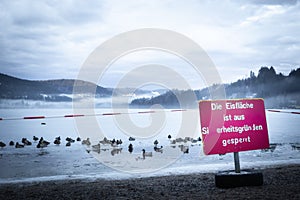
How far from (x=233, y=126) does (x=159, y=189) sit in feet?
7.19

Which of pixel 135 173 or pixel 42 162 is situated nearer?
pixel 135 173

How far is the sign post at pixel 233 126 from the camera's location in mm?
7000

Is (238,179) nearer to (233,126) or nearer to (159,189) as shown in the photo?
(233,126)

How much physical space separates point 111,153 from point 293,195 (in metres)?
10.4

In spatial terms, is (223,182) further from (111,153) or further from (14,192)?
(111,153)

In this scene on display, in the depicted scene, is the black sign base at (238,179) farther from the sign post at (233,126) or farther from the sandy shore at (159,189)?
the sign post at (233,126)

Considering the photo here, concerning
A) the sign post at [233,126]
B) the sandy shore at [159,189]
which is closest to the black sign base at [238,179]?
the sandy shore at [159,189]

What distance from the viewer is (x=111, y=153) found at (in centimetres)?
1527

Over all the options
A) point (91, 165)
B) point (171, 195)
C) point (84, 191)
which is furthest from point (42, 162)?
point (171, 195)

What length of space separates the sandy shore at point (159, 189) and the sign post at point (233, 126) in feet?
2.78

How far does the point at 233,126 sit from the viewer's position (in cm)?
717

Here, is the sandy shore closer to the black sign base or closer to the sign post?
the black sign base

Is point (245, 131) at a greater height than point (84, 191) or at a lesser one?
greater

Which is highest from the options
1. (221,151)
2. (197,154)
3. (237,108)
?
(237,108)
